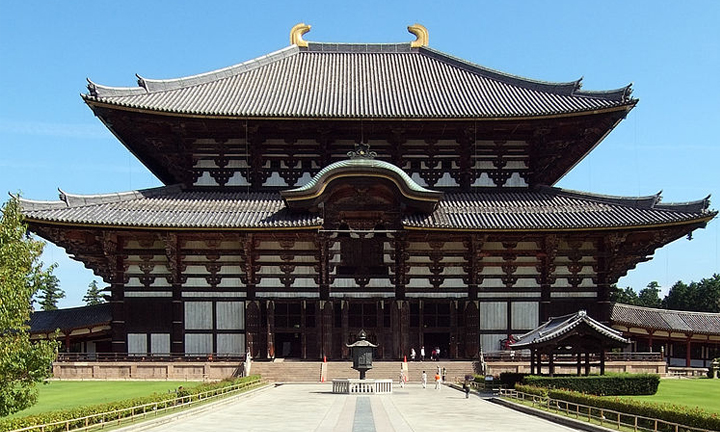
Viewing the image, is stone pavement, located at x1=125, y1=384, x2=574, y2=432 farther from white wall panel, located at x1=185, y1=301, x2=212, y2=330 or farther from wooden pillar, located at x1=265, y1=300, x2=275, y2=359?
white wall panel, located at x1=185, y1=301, x2=212, y2=330

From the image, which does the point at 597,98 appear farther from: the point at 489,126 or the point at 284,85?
the point at 284,85

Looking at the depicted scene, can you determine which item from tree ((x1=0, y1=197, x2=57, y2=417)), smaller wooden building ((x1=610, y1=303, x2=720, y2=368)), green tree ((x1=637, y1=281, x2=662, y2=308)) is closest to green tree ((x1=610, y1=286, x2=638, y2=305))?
green tree ((x1=637, y1=281, x2=662, y2=308))

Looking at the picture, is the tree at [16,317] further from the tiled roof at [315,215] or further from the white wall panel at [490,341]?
the white wall panel at [490,341]

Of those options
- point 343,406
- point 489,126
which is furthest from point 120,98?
point 343,406

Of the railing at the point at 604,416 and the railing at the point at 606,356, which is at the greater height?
the railing at the point at 604,416

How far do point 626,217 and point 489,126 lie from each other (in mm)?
10253

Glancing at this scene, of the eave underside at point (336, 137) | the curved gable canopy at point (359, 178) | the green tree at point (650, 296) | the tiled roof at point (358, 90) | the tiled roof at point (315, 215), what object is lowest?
the green tree at point (650, 296)

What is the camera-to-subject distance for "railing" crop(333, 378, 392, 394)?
35.4 metres

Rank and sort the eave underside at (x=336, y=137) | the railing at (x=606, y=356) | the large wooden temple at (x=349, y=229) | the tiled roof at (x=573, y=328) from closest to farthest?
the tiled roof at (x=573, y=328) → the railing at (x=606, y=356) → the large wooden temple at (x=349, y=229) → the eave underside at (x=336, y=137)

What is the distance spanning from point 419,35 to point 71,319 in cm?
3469

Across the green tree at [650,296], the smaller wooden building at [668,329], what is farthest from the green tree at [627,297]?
the smaller wooden building at [668,329]

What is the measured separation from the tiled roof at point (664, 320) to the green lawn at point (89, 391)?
3092 centimetres

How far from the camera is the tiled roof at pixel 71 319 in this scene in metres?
46.7

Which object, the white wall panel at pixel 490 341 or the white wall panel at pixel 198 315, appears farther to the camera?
the white wall panel at pixel 490 341
